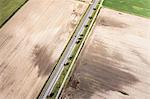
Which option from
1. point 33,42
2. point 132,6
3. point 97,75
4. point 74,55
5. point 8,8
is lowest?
point 97,75

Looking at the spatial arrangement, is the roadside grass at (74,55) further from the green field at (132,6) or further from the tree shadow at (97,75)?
the green field at (132,6)

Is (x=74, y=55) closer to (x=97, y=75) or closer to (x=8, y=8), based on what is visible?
(x=97, y=75)

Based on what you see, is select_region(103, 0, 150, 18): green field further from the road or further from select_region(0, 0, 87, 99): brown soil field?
select_region(0, 0, 87, 99): brown soil field

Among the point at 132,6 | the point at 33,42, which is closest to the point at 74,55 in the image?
the point at 33,42

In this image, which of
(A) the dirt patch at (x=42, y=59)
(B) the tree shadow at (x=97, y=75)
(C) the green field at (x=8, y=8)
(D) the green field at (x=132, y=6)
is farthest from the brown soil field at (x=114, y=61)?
(C) the green field at (x=8, y=8)

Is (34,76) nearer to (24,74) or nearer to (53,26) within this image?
(24,74)

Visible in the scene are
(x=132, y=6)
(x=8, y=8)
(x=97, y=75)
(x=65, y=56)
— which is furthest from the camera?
(x=132, y=6)

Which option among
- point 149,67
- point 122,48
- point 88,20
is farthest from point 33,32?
point 149,67
